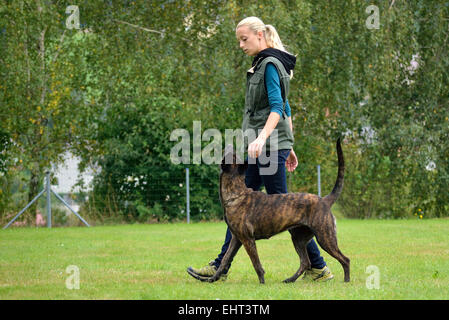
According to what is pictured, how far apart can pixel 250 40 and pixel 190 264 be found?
2.85 m

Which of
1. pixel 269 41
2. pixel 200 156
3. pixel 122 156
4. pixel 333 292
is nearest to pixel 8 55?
pixel 122 156

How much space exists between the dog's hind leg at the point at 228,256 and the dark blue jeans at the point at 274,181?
0.89 feet

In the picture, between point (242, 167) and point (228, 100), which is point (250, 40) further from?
point (228, 100)

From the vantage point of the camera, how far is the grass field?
5320mm

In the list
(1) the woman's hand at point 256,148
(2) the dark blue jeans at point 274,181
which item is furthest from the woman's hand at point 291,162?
(1) the woman's hand at point 256,148

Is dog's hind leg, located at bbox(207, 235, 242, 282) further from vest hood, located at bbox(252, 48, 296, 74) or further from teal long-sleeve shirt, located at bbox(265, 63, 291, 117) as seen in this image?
vest hood, located at bbox(252, 48, 296, 74)

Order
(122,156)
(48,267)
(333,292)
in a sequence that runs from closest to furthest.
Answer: (333,292)
(48,267)
(122,156)

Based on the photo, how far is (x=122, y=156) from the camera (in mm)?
15648

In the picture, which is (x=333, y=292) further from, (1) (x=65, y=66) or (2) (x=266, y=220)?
(1) (x=65, y=66)

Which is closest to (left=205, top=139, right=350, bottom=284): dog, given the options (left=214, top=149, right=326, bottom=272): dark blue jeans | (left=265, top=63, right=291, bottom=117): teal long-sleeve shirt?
(left=214, top=149, right=326, bottom=272): dark blue jeans

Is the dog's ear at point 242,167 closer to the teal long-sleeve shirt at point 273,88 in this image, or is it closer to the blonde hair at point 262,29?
Answer: the teal long-sleeve shirt at point 273,88

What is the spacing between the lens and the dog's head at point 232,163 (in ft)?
18.8

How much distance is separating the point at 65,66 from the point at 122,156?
7.80ft

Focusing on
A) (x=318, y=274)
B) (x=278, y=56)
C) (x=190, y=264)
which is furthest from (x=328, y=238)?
(x=190, y=264)
